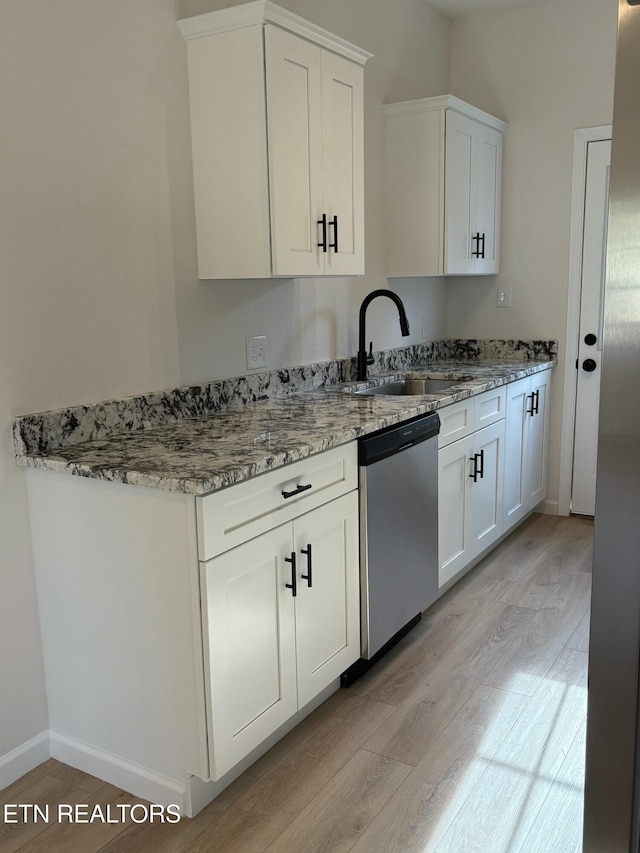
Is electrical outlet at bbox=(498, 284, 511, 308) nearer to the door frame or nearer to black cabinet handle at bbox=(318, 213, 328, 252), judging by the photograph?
the door frame

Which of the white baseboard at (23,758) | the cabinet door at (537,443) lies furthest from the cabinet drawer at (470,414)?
the white baseboard at (23,758)

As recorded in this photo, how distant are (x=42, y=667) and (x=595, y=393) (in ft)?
10.3

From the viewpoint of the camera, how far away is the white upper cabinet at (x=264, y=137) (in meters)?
2.29

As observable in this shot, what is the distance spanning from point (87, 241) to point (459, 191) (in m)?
2.14

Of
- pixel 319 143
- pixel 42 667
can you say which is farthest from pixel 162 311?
pixel 42 667

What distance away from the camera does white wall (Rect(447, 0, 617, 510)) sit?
3.82 meters

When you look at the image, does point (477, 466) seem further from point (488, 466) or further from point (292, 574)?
point (292, 574)

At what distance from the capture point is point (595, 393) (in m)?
4.07

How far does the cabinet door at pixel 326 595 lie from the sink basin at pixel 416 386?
1173 mm

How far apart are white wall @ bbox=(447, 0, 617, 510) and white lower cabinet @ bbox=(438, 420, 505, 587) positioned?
0.89 m

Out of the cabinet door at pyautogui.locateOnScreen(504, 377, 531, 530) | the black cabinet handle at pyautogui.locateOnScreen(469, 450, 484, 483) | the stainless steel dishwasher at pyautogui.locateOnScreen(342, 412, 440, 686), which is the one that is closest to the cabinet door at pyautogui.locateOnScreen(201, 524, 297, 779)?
the stainless steel dishwasher at pyautogui.locateOnScreen(342, 412, 440, 686)

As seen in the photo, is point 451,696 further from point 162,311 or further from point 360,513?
point 162,311

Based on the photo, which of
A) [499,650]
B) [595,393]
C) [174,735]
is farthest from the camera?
[595,393]

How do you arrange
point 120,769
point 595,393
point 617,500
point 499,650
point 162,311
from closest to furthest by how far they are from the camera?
1. point 617,500
2. point 120,769
3. point 162,311
4. point 499,650
5. point 595,393
